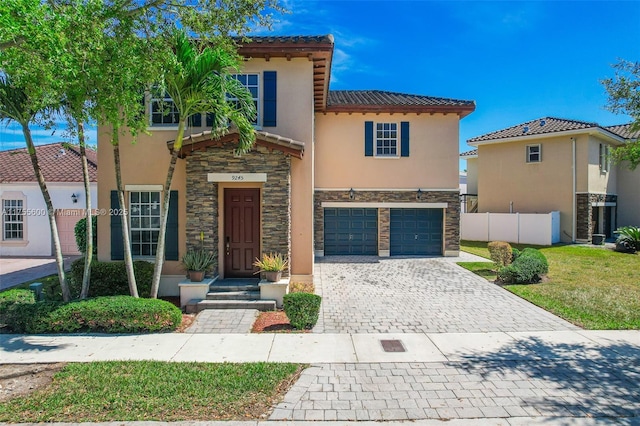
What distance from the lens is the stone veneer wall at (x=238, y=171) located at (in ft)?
32.6

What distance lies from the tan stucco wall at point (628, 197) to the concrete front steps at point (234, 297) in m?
26.1

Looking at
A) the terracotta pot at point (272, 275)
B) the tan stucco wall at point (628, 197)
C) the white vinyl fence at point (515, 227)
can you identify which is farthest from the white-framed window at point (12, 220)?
the tan stucco wall at point (628, 197)

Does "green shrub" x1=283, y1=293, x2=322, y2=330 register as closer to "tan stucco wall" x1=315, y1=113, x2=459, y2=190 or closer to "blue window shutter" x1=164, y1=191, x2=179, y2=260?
"blue window shutter" x1=164, y1=191, x2=179, y2=260

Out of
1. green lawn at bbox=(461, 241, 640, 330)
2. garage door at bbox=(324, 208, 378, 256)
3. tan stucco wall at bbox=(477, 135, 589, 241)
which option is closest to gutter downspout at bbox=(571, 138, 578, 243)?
tan stucco wall at bbox=(477, 135, 589, 241)


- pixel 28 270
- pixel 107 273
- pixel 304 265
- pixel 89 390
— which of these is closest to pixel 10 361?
pixel 89 390

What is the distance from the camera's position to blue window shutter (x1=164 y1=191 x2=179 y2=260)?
34.0ft

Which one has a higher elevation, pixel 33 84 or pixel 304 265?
pixel 33 84

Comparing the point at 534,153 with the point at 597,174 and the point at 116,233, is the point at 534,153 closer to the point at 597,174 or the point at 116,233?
the point at 597,174

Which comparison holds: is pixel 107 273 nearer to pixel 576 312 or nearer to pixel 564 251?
pixel 576 312

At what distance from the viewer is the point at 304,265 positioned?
10.8 metres

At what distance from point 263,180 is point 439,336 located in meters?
5.90

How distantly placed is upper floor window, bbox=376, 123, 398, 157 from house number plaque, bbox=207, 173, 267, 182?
858cm

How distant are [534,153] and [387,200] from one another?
39.4ft

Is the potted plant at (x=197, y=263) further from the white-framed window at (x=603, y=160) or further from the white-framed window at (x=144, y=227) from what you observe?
the white-framed window at (x=603, y=160)
